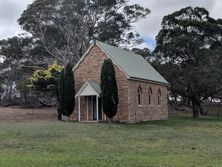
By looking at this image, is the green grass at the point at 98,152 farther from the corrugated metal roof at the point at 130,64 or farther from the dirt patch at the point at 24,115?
the dirt patch at the point at 24,115

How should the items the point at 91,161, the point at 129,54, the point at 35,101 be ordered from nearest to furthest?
1. the point at 91,161
2. the point at 129,54
3. the point at 35,101

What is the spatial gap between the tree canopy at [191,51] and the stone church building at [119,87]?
9.24 meters

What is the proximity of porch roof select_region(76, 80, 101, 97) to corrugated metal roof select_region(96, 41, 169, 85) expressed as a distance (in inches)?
110

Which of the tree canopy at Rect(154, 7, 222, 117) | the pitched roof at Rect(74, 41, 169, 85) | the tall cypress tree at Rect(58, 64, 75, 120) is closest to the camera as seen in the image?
the tall cypress tree at Rect(58, 64, 75, 120)

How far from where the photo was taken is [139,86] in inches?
1540

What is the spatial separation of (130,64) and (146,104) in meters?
4.09

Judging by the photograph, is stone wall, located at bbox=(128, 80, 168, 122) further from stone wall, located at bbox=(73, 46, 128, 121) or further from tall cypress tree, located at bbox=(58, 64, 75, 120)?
tall cypress tree, located at bbox=(58, 64, 75, 120)

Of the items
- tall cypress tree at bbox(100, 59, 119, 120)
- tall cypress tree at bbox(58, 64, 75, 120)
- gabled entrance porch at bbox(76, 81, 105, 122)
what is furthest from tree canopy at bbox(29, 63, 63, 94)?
tall cypress tree at bbox(100, 59, 119, 120)

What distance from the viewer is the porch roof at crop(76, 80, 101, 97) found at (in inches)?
1474

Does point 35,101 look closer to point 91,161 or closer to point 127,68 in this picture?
point 127,68

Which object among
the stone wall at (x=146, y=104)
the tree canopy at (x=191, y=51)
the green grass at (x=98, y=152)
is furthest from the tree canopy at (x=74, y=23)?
the green grass at (x=98, y=152)

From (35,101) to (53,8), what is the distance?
715 inches

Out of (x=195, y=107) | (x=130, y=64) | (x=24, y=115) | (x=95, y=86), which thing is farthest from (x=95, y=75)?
(x=195, y=107)

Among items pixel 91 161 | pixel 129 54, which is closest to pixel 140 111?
pixel 129 54
